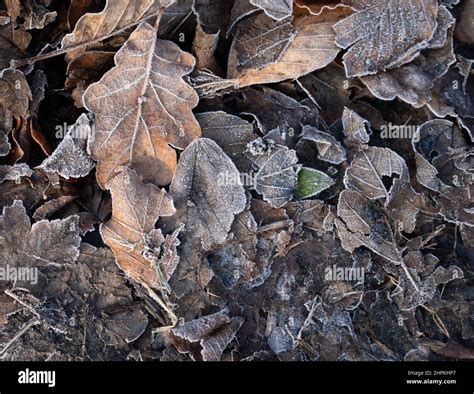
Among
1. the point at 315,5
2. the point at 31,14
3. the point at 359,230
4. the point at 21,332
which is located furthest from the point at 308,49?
the point at 21,332

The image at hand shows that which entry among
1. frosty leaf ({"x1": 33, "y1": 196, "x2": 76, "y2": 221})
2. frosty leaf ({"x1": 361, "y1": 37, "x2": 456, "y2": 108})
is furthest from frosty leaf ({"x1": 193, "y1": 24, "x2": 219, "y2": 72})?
frosty leaf ({"x1": 33, "y1": 196, "x2": 76, "y2": 221})

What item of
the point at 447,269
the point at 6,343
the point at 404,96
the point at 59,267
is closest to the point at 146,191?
the point at 59,267

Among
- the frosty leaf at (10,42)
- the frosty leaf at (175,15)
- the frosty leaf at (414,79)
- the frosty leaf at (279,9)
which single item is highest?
the frosty leaf at (279,9)

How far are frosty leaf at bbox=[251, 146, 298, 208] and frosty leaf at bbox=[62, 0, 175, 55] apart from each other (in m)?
0.56

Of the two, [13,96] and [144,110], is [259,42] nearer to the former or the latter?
[144,110]

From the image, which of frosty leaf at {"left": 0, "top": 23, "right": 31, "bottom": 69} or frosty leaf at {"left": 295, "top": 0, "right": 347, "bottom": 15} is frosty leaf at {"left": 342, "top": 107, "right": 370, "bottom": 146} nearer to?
frosty leaf at {"left": 295, "top": 0, "right": 347, "bottom": 15}

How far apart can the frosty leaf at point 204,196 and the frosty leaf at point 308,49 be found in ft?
1.09

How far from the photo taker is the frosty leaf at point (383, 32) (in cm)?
204

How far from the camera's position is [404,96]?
2076mm

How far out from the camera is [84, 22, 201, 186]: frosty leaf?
2.01m

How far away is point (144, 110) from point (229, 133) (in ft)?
0.92

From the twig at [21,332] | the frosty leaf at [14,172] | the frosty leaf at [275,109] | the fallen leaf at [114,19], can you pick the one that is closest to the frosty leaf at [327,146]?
the frosty leaf at [275,109]

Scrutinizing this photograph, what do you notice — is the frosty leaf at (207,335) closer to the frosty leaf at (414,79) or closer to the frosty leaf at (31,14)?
the frosty leaf at (414,79)

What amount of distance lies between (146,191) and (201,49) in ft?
1.64
